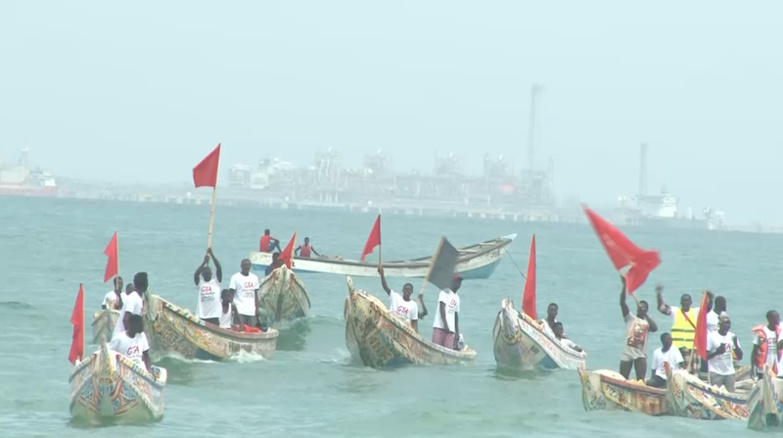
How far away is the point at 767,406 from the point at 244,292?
9.37 m

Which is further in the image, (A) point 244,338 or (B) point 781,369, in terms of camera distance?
(A) point 244,338

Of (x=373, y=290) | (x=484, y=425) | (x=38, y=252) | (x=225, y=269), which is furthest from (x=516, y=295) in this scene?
(x=484, y=425)

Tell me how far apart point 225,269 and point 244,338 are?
35.4 metres

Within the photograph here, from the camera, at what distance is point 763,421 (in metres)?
17.2

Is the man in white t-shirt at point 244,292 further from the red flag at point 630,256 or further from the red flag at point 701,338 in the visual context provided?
the red flag at point 701,338

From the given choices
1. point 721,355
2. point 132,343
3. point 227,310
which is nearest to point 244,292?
point 227,310

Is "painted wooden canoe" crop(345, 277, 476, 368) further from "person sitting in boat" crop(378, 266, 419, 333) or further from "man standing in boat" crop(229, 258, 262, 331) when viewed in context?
"man standing in boat" crop(229, 258, 262, 331)

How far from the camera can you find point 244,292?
22688 millimetres

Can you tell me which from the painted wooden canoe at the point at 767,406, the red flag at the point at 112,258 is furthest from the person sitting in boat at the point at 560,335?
the red flag at the point at 112,258

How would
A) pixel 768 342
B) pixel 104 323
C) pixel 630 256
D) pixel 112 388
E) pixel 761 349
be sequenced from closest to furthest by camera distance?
pixel 112 388 → pixel 630 256 → pixel 768 342 → pixel 761 349 → pixel 104 323

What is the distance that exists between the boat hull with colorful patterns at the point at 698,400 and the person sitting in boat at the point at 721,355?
1.84 feet

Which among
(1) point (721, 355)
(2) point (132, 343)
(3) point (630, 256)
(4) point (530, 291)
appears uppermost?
(3) point (630, 256)

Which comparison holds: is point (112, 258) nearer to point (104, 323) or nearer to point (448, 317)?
point (104, 323)

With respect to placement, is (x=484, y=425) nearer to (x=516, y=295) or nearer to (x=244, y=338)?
(x=244, y=338)
